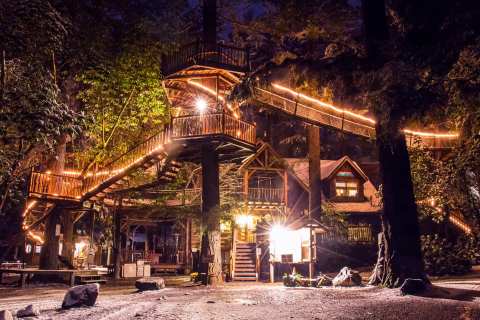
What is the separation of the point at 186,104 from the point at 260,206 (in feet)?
34.1

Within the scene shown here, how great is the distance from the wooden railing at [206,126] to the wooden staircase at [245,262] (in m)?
8.84

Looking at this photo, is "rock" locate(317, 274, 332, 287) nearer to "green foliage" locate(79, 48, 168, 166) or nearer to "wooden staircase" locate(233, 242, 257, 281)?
"wooden staircase" locate(233, 242, 257, 281)

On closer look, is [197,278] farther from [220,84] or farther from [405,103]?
[405,103]

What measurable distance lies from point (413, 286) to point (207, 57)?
1377 cm

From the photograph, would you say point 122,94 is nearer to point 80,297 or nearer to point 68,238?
point 68,238

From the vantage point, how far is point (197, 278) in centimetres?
1794

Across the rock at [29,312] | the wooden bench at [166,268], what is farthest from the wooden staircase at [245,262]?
the rock at [29,312]

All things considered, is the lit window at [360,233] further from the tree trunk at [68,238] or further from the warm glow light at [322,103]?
the tree trunk at [68,238]

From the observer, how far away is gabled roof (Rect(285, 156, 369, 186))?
101 feet

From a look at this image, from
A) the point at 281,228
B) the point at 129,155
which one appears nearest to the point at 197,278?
the point at 281,228

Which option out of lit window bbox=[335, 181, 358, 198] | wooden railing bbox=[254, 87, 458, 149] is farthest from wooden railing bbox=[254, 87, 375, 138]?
lit window bbox=[335, 181, 358, 198]

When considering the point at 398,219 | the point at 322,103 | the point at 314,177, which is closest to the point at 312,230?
the point at 398,219

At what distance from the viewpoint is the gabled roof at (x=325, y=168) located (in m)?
30.8

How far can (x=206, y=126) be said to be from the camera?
18.5 meters
